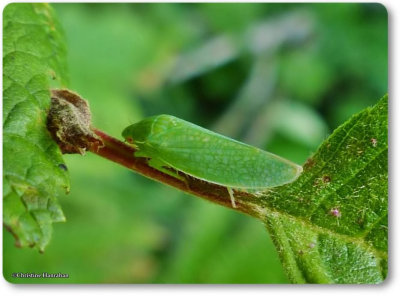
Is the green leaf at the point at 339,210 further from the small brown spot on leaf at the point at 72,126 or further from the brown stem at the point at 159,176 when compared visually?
the small brown spot on leaf at the point at 72,126

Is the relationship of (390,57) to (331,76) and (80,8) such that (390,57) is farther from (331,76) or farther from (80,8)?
(80,8)

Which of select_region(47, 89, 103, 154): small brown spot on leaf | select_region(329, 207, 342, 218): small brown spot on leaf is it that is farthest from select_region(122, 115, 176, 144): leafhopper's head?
select_region(329, 207, 342, 218): small brown spot on leaf

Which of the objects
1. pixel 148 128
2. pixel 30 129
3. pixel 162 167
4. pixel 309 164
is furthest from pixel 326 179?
pixel 30 129

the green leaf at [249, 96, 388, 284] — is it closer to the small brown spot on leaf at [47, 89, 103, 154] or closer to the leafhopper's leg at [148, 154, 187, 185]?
the leafhopper's leg at [148, 154, 187, 185]

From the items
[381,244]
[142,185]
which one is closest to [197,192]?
[381,244]

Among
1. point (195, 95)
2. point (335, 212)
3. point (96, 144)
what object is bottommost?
point (195, 95)

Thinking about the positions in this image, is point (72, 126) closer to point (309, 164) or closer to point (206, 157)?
point (206, 157)

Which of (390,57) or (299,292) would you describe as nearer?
(299,292)
